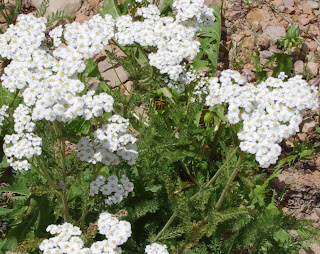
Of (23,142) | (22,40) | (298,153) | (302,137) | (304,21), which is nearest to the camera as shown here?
(23,142)

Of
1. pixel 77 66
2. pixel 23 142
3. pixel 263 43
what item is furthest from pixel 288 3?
pixel 23 142

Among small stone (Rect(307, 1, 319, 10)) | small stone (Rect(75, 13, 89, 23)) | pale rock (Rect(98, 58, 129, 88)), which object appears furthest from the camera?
small stone (Rect(307, 1, 319, 10))

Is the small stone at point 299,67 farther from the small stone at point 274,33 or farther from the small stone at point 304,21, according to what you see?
the small stone at point 304,21

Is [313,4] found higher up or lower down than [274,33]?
higher up

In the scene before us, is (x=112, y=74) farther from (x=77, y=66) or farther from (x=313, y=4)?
(x=313, y=4)

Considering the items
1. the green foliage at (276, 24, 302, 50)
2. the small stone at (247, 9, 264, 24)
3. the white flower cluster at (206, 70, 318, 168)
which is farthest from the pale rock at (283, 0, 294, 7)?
the white flower cluster at (206, 70, 318, 168)

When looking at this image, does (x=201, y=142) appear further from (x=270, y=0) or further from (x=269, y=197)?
(x=270, y=0)

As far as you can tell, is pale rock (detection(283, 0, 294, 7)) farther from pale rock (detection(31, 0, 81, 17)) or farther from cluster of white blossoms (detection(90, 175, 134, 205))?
cluster of white blossoms (detection(90, 175, 134, 205))

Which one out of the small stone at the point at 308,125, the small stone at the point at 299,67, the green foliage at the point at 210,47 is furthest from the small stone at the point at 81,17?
the small stone at the point at 308,125
